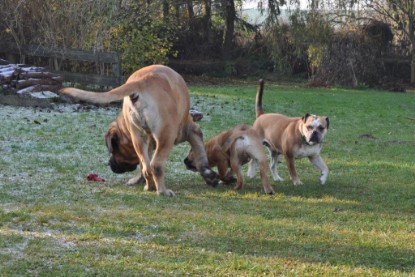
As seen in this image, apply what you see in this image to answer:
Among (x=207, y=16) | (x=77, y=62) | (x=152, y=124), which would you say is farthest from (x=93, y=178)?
(x=207, y=16)

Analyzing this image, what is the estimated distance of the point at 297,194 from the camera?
8.19m

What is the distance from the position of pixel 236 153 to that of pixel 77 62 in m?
13.8

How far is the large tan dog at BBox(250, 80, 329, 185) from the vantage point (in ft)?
29.2

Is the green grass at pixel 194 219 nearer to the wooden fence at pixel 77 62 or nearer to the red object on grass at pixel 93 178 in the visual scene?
the red object on grass at pixel 93 178

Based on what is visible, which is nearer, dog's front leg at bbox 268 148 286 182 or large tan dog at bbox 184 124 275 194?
large tan dog at bbox 184 124 275 194

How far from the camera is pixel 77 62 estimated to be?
21344 millimetres

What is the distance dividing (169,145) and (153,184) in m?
0.68

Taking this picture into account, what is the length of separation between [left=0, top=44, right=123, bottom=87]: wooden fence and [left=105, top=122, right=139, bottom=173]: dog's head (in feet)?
37.2

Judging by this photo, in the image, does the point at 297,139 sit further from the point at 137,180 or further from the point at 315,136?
the point at 137,180

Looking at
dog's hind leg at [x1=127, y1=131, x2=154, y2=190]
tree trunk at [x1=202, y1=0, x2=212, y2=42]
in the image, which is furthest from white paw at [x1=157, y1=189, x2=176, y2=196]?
tree trunk at [x1=202, y1=0, x2=212, y2=42]

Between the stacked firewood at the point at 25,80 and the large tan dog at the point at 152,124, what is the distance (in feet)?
32.4

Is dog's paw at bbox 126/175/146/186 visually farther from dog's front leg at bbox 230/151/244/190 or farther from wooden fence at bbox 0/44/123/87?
wooden fence at bbox 0/44/123/87

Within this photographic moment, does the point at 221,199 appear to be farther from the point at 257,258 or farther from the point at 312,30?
the point at 312,30

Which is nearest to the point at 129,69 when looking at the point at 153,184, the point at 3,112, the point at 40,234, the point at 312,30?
the point at 3,112
